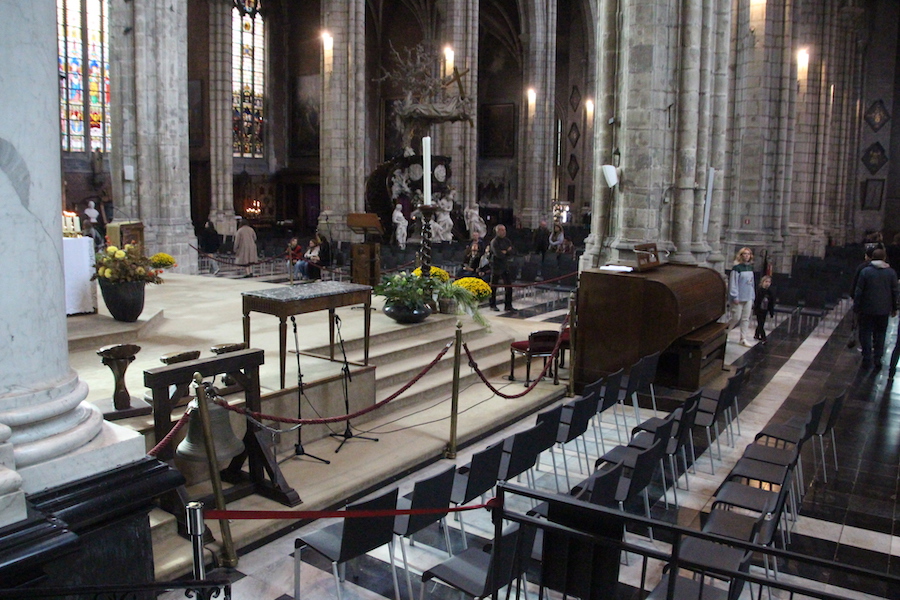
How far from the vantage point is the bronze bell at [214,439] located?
4867mm

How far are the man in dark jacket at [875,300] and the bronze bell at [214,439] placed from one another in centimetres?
935

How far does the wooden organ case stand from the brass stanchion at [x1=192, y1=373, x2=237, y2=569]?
5.50 metres

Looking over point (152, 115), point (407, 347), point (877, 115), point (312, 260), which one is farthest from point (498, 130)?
point (407, 347)

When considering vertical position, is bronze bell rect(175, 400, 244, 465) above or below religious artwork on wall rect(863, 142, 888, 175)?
below

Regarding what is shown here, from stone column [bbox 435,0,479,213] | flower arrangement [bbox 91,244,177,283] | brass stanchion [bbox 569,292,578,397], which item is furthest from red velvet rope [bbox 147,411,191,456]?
stone column [bbox 435,0,479,213]

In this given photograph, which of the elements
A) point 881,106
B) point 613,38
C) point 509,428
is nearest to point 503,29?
point 881,106

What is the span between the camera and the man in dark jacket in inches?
423

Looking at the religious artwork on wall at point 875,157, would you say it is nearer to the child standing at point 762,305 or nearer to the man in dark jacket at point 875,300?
the child standing at point 762,305

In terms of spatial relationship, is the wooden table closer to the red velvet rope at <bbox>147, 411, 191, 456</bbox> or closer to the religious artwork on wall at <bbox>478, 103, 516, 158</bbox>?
the red velvet rope at <bbox>147, 411, 191, 456</bbox>

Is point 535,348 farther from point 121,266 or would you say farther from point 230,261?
point 230,261

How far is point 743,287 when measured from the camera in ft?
40.6

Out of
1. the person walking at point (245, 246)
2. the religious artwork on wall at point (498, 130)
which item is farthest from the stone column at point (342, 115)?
the religious artwork on wall at point (498, 130)

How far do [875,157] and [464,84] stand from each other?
17321 millimetres

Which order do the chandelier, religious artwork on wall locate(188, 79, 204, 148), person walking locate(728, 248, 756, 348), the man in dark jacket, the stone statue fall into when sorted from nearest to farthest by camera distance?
the man in dark jacket
person walking locate(728, 248, 756, 348)
the stone statue
religious artwork on wall locate(188, 79, 204, 148)
the chandelier
